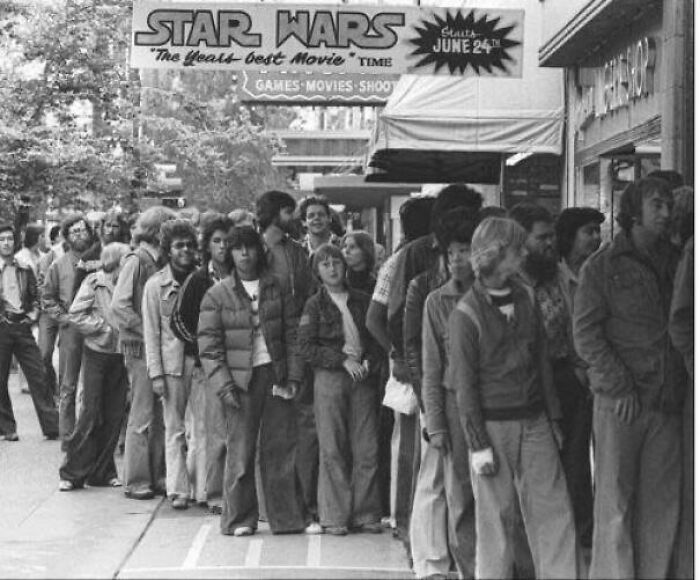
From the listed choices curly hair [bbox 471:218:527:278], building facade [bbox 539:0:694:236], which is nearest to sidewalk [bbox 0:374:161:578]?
curly hair [bbox 471:218:527:278]

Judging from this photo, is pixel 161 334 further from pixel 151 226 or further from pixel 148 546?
pixel 148 546

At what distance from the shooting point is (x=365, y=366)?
9578 millimetres

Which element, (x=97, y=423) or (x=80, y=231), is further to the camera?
(x=80, y=231)

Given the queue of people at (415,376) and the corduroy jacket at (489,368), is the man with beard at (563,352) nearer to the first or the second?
the queue of people at (415,376)

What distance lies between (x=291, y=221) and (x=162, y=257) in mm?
1164

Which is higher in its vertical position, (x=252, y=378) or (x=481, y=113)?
(x=481, y=113)

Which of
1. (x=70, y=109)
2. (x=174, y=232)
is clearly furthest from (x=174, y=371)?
(x=70, y=109)

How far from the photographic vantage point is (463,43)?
490 inches

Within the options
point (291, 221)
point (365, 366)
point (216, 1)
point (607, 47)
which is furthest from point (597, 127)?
point (365, 366)

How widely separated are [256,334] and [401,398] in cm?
127

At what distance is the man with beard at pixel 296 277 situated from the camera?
32.5ft

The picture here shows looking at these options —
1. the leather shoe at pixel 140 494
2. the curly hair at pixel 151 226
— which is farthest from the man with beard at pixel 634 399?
the curly hair at pixel 151 226

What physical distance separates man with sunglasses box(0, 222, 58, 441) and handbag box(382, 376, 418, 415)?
20.2 ft

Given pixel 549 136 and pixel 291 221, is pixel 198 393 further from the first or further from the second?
pixel 549 136
